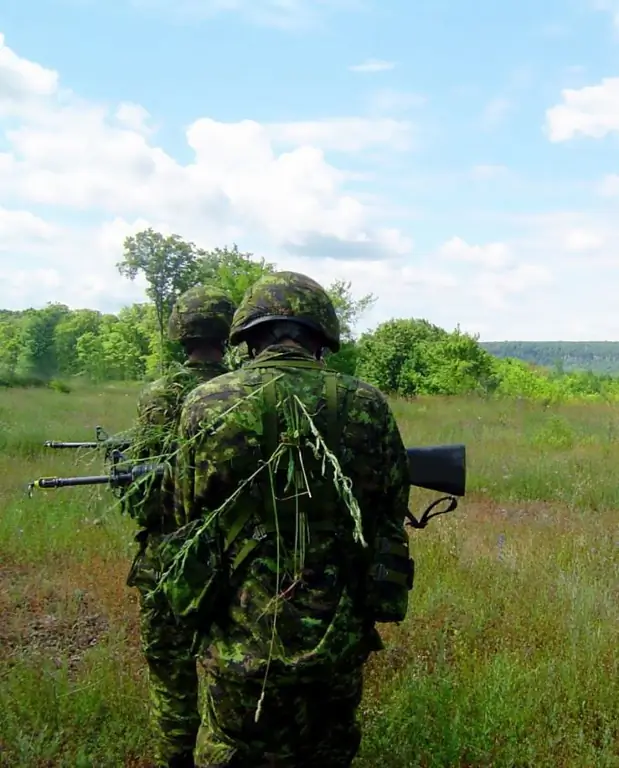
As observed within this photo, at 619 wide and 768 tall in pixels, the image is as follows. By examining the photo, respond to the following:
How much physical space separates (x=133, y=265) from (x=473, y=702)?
44.1m

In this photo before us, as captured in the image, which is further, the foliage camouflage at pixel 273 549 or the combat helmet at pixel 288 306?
the combat helmet at pixel 288 306

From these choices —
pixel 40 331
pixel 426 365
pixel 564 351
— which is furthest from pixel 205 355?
pixel 564 351

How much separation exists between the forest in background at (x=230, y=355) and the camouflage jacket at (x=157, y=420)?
196mm

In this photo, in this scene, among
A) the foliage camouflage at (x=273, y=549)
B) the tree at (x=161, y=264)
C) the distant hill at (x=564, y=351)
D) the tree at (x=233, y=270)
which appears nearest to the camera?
the foliage camouflage at (x=273, y=549)

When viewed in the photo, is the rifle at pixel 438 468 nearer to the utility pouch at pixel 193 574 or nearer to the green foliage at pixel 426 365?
the utility pouch at pixel 193 574

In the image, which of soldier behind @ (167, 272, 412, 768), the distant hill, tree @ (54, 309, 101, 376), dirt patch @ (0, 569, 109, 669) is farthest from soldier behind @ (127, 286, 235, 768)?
the distant hill

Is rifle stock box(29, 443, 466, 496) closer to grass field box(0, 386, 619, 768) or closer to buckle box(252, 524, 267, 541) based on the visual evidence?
buckle box(252, 524, 267, 541)

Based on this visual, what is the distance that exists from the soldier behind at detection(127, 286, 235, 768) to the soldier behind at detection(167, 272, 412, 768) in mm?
784

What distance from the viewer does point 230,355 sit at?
323cm

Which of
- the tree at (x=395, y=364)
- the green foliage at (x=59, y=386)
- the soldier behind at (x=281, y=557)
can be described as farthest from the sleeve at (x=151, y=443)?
the tree at (x=395, y=364)

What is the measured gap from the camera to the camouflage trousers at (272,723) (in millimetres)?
2135

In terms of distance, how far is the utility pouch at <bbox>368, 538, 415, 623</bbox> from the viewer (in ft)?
7.56

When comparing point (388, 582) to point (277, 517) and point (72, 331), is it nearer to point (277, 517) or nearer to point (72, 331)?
point (277, 517)

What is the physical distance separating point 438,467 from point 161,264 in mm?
41333
